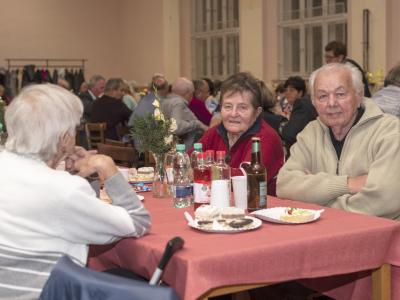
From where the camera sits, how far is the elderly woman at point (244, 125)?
118 inches

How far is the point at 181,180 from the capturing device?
8.82ft

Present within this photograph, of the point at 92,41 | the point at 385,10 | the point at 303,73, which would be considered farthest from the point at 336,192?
the point at 92,41

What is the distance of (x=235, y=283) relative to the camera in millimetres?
1797

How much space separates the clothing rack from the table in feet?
35.6

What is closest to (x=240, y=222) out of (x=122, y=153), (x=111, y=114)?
(x=122, y=153)

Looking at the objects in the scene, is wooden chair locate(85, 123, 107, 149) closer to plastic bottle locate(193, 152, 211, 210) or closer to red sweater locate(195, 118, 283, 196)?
red sweater locate(195, 118, 283, 196)

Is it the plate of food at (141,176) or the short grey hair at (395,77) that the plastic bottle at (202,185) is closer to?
the plate of food at (141,176)

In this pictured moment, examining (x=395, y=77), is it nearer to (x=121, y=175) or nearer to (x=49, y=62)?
(x=121, y=175)

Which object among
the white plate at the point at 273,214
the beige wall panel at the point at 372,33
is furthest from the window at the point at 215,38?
the white plate at the point at 273,214

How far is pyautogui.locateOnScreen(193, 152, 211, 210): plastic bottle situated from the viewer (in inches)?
93.5

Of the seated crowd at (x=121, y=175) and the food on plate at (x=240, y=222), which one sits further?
the food on plate at (x=240, y=222)

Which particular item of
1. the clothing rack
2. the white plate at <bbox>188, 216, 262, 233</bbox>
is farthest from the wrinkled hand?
the clothing rack

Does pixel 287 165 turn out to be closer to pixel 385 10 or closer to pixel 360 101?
pixel 360 101

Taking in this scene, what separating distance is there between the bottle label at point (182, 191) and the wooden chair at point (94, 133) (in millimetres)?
4093
